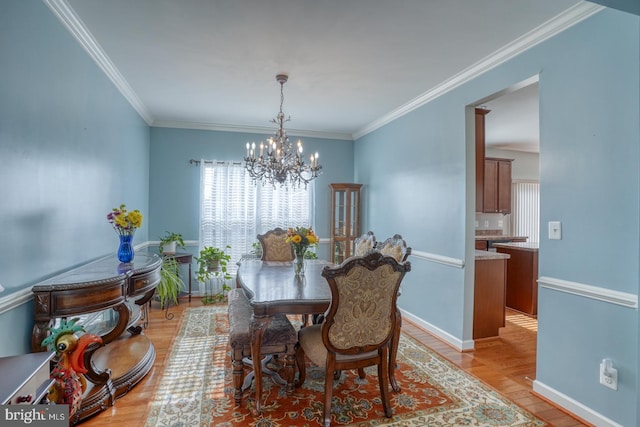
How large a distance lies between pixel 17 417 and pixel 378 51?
9.65 ft

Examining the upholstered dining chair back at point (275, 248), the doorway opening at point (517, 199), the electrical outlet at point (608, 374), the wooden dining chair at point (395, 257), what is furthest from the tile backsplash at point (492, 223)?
the electrical outlet at point (608, 374)

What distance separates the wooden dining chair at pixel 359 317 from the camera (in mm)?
1794

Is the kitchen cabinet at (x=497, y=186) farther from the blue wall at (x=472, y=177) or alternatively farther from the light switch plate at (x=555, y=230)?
the light switch plate at (x=555, y=230)

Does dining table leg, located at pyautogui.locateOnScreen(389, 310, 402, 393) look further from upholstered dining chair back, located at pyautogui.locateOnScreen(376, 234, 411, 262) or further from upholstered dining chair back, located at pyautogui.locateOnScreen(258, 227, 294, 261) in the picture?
upholstered dining chair back, located at pyautogui.locateOnScreen(258, 227, 294, 261)

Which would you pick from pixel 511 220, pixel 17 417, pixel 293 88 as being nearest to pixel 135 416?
pixel 17 417

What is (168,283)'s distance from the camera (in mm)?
3859

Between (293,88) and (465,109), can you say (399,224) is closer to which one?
(465,109)

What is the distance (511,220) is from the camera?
6176 millimetres

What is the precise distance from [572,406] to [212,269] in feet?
13.6

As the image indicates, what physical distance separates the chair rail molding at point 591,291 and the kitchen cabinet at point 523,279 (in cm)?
207

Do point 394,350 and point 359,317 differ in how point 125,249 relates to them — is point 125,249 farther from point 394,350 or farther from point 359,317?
point 394,350

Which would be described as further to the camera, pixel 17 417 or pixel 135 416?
pixel 135 416

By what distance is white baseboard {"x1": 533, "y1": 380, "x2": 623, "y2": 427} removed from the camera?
1879 millimetres

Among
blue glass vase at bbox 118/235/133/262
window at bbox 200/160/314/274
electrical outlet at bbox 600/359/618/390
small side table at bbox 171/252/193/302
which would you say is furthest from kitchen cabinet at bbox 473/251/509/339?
small side table at bbox 171/252/193/302
